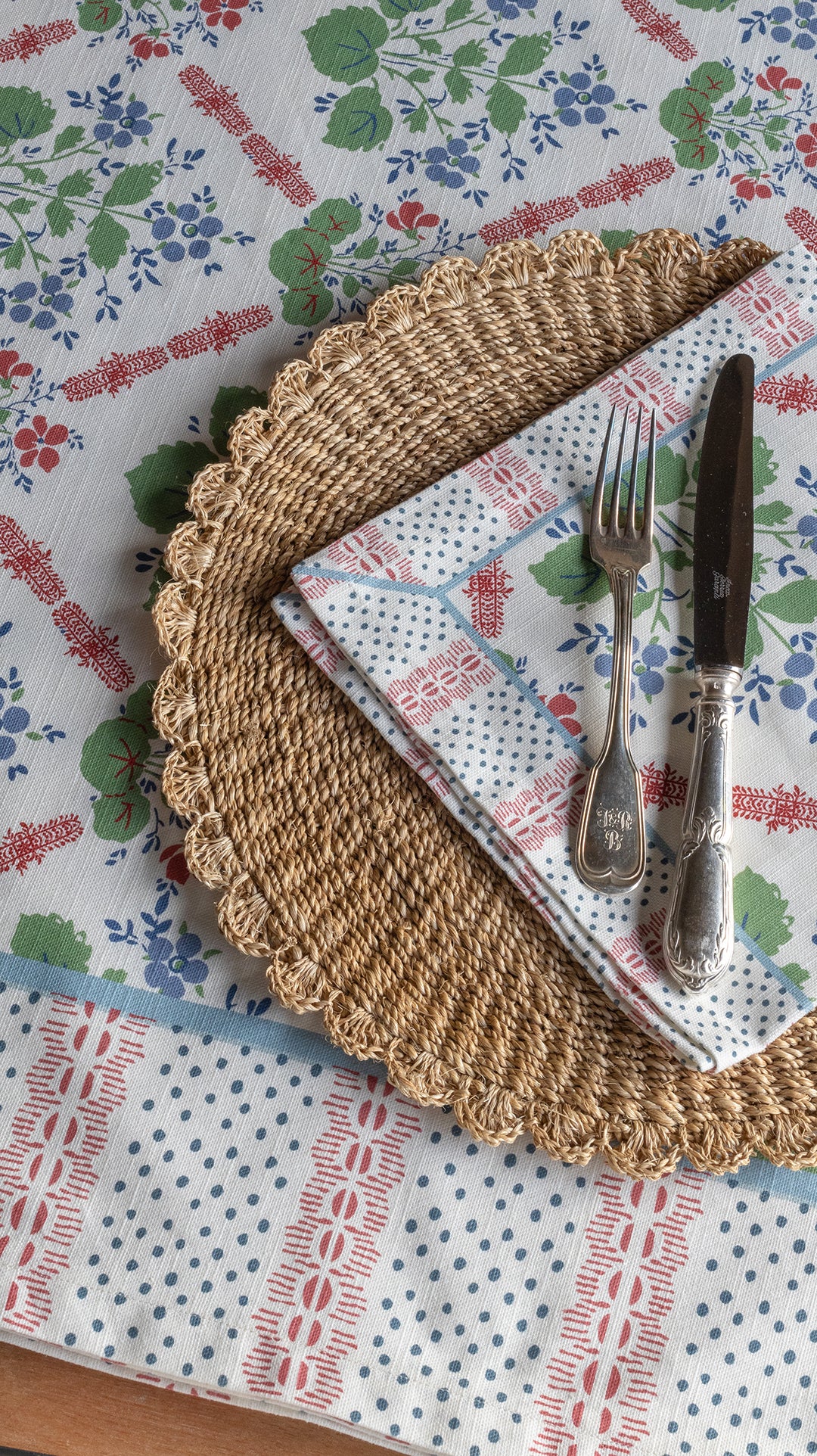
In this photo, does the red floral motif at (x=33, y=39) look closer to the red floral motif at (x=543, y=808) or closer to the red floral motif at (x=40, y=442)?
the red floral motif at (x=40, y=442)

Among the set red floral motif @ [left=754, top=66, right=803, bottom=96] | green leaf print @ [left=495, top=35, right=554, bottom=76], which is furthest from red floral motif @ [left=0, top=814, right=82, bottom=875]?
red floral motif @ [left=754, top=66, right=803, bottom=96]

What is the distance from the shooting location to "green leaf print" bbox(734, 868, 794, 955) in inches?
25.1

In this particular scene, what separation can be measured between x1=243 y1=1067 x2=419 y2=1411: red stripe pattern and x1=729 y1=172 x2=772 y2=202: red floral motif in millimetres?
717

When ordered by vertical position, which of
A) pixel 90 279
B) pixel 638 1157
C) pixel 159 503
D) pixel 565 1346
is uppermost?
pixel 90 279

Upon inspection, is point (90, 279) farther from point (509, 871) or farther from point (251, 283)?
point (509, 871)

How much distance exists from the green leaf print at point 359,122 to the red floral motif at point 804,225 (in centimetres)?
32

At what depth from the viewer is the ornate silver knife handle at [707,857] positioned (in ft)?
2.03

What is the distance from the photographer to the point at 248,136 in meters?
0.83

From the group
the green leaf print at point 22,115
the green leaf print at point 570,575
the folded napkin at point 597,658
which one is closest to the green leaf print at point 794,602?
the folded napkin at point 597,658

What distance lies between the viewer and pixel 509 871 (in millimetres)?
648

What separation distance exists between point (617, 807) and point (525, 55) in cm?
63

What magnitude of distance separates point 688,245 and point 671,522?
0.22 metres

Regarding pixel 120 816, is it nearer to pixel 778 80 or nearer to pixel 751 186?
pixel 751 186

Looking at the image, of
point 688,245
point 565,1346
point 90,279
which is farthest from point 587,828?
point 90,279
